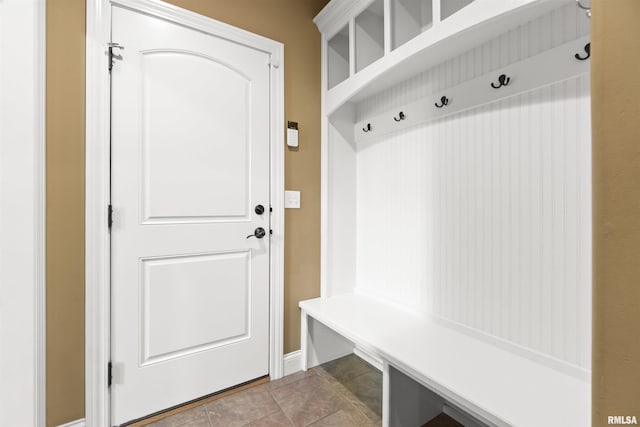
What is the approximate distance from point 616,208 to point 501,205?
3.89 ft

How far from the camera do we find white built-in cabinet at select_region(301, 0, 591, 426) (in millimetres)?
1165

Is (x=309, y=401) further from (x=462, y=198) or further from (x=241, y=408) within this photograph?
(x=462, y=198)

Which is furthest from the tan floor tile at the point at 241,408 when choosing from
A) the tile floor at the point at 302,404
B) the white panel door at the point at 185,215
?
the white panel door at the point at 185,215

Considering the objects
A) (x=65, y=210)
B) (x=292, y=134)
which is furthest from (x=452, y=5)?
(x=65, y=210)

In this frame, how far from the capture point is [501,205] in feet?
4.66

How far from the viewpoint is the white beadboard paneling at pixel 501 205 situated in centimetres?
118

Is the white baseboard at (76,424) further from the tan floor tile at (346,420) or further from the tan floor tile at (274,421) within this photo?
the tan floor tile at (346,420)

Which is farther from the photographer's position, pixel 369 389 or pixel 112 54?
pixel 369 389

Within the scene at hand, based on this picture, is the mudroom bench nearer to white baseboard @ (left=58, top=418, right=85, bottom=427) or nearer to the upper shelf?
white baseboard @ (left=58, top=418, right=85, bottom=427)

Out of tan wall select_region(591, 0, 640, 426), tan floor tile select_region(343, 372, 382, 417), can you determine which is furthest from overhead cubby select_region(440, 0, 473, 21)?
tan floor tile select_region(343, 372, 382, 417)

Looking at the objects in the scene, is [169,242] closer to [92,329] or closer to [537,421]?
[92,329]

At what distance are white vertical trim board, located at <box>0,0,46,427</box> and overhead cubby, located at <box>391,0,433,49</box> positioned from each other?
5.76ft

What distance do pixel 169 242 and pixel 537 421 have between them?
1.80 m

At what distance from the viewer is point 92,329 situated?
1.47 meters
